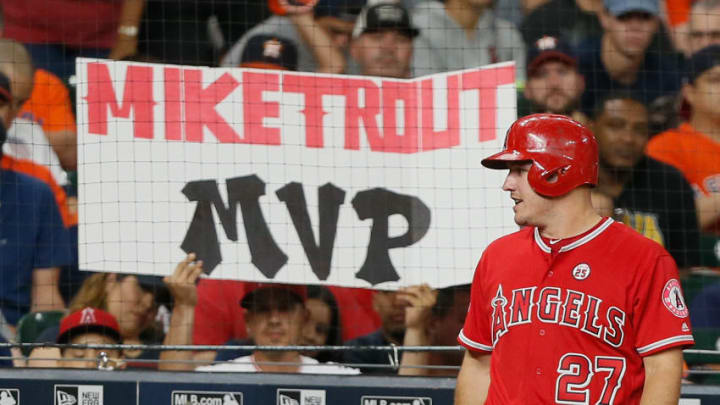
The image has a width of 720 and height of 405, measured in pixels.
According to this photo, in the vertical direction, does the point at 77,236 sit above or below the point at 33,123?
below

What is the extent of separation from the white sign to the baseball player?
1.94m

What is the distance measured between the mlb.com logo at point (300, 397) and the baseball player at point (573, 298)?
5.50ft

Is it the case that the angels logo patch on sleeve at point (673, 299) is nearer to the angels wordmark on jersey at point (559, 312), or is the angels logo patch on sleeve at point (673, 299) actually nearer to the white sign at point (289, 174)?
the angels wordmark on jersey at point (559, 312)

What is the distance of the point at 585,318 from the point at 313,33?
3.11 metres

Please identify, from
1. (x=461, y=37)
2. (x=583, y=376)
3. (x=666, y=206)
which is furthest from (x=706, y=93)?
(x=583, y=376)

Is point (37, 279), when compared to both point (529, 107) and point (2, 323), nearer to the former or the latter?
point (2, 323)

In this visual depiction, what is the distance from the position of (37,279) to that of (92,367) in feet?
2.07

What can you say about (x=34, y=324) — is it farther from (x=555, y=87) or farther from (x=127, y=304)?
(x=555, y=87)

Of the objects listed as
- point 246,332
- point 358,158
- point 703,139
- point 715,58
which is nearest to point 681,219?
point 703,139

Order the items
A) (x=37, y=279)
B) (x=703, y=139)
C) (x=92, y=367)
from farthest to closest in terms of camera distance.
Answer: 1. (x=703, y=139)
2. (x=37, y=279)
3. (x=92, y=367)

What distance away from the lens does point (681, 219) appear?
5.37m

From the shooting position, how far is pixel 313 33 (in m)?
5.53

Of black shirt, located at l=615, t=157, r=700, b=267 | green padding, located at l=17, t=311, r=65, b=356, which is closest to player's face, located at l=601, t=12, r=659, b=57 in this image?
black shirt, located at l=615, t=157, r=700, b=267

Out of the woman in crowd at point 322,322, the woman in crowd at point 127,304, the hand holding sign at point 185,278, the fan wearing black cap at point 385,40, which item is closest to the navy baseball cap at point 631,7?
the fan wearing black cap at point 385,40
